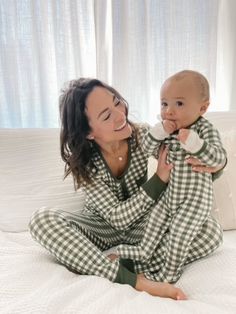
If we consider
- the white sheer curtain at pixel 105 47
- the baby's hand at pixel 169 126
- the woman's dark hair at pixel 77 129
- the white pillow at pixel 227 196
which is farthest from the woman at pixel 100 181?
the white sheer curtain at pixel 105 47

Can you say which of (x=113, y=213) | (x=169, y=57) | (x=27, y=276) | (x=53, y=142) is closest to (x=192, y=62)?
(x=169, y=57)

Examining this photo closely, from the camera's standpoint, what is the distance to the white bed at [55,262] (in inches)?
31.9

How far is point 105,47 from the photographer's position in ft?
5.41

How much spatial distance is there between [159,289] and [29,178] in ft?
2.29

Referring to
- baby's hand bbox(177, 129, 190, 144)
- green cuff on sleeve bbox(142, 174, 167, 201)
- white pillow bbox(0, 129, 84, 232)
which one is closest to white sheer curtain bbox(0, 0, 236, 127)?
white pillow bbox(0, 129, 84, 232)

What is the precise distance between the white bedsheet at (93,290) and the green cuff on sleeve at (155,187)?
0.25 metres

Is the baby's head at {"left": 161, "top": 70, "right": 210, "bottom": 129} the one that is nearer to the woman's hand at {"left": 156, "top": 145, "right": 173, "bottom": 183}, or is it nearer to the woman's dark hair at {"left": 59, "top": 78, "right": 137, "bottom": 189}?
the woman's hand at {"left": 156, "top": 145, "right": 173, "bottom": 183}

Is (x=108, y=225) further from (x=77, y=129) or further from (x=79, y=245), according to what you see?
(x=77, y=129)

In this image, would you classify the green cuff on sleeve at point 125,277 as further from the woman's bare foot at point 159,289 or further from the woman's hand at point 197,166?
the woman's hand at point 197,166

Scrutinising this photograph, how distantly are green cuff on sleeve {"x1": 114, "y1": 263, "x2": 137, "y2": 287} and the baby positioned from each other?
78 mm

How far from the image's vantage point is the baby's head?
0.96m

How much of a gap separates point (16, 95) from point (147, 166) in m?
0.77

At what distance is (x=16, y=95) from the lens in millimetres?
1614

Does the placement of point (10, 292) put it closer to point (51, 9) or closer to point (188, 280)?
point (188, 280)
